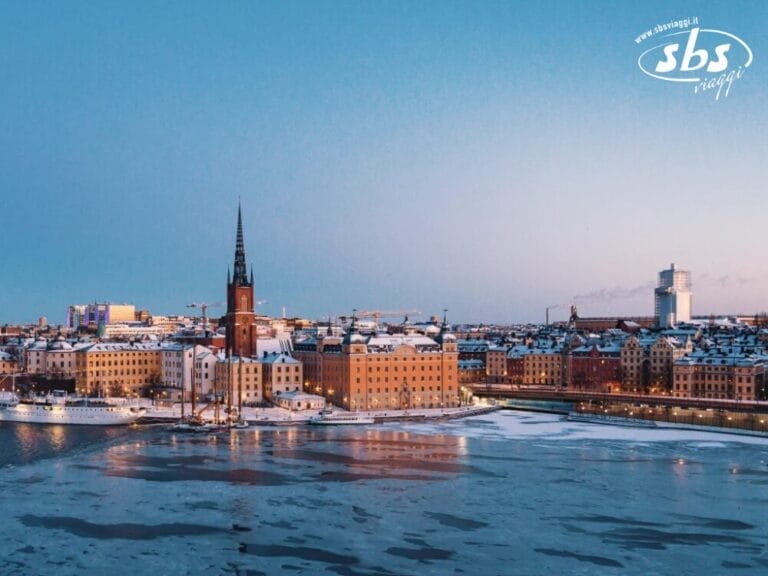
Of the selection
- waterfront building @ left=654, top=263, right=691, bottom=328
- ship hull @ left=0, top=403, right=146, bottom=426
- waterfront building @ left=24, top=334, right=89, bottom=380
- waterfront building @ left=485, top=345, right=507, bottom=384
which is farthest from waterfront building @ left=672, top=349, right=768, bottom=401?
waterfront building @ left=654, top=263, right=691, bottom=328

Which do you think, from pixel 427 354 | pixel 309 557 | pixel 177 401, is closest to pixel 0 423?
pixel 177 401

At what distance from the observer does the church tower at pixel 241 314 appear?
179 ft

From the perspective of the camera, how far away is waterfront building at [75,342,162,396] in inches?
2196

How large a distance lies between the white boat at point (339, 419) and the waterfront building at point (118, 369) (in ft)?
60.1

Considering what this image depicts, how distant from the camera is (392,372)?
157ft

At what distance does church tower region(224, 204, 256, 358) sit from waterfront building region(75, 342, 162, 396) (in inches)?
265

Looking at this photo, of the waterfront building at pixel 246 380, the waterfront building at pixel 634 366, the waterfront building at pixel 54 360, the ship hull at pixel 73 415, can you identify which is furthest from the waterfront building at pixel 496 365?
the ship hull at pixel 73 415

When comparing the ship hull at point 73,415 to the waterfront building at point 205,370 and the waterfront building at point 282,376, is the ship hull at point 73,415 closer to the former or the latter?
the waterfront building at point 282,376

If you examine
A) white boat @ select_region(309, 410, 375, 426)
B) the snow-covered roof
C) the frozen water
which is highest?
the snow-covered roof

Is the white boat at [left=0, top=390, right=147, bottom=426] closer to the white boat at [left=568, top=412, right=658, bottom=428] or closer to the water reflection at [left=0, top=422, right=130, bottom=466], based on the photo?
the water reflection at [left=0, top=422, right=130, bottom=466]

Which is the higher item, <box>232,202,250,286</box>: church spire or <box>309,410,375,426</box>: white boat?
<box>232,202,250,286</box>: church spire

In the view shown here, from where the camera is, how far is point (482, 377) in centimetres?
6744

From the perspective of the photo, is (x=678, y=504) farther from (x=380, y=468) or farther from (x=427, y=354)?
(x=427, y=354)

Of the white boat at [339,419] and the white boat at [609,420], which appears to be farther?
the white boat at [339,419]
